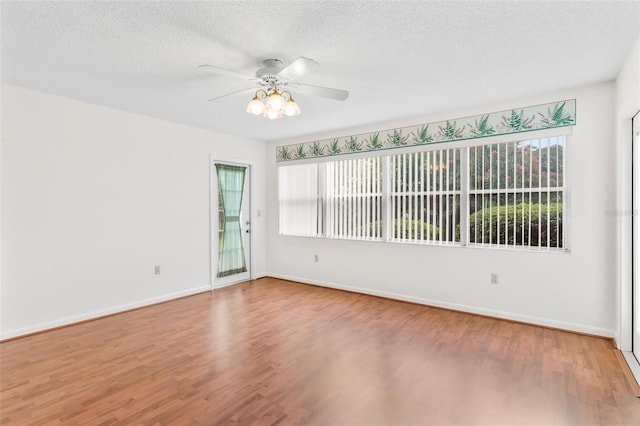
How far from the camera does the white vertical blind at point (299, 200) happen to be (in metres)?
5.49

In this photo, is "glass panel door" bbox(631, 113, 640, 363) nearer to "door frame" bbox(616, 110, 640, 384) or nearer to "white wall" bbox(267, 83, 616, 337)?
"door frame" bbox(616, 110, 640, 384)

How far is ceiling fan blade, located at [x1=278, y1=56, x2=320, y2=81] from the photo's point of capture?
7.04ft

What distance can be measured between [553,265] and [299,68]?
3.31 metres

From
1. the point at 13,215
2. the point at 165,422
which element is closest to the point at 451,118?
the point at 165,422

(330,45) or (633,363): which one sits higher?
(330,45)

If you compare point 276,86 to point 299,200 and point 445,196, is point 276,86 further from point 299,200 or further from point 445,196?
point 299,200

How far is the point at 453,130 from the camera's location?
13.2 ft

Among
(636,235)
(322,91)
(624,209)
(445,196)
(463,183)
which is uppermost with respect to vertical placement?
(322,91)

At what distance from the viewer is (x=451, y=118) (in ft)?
13.3

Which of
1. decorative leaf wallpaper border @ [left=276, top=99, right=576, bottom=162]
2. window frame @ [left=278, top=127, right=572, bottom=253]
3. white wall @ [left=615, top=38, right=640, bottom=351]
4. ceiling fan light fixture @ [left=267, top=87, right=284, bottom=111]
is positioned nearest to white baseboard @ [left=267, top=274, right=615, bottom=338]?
white wall @ [left=615, top=38, right=640, bottom=351]

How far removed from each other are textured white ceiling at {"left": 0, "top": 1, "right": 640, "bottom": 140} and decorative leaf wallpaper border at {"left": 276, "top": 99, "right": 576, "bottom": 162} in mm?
242

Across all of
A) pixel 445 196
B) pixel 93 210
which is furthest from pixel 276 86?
pixel 93 210

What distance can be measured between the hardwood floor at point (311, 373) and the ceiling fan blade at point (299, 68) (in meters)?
2.29

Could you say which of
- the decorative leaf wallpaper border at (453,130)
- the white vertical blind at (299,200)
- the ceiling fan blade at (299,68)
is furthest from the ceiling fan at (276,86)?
the white vertical blind at (299,200)
